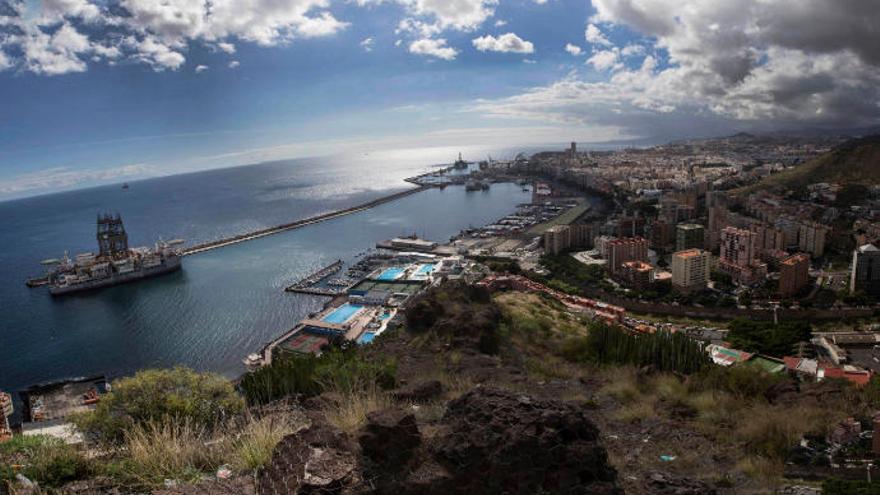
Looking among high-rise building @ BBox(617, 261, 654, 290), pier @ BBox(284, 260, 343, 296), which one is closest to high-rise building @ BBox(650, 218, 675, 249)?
high-rise building @ BBox(617, 261, 654, 290)

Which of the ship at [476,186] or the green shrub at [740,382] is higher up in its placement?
the ship at [476,186]

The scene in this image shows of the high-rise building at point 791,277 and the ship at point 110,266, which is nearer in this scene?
the high-rise building at point 791,277

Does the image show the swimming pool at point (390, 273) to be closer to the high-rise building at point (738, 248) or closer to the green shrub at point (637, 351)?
the high-rise building at point (738, 248)

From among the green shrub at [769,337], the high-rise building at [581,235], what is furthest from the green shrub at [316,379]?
the high-rise building at [581,235]

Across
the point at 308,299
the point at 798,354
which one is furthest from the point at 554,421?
the point at 308,299

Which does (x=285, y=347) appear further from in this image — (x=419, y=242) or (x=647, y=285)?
(x=419, y=242)

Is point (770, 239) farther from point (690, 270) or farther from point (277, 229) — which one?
point (277, 229)

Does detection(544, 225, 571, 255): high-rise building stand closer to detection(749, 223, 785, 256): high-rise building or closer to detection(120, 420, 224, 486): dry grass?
detection(749, 223, 785, 256): high-rise building

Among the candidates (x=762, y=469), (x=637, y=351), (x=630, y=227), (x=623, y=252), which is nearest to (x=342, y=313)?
(x=623, y=252)
